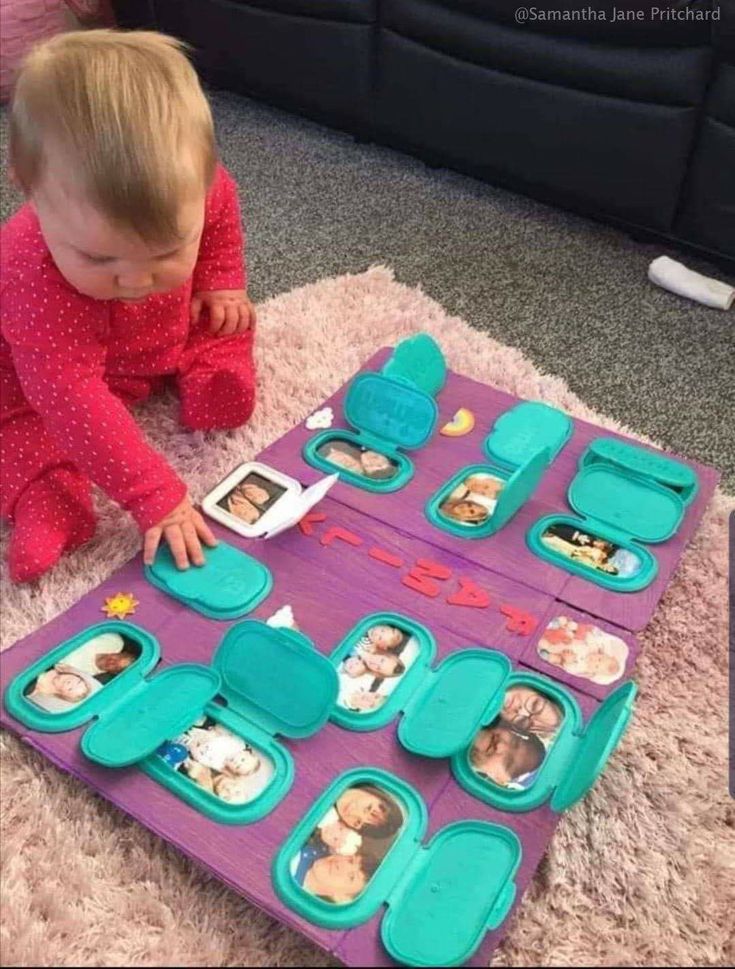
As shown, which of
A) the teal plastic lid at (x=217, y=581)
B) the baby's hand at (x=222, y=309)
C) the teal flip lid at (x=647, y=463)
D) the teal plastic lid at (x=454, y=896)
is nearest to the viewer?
the teal plastic lid at (x=454, y=896)

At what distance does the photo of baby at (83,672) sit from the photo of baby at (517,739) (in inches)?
11.3

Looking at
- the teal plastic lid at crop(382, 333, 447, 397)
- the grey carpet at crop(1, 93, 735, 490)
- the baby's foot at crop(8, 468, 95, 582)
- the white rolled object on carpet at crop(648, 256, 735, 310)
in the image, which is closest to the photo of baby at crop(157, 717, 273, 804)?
the baby's foot at crop(8, 468, 95, 582)

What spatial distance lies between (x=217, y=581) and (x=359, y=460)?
0.21 m

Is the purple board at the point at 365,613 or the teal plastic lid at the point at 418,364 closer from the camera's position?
the purple board at the point at 365,613

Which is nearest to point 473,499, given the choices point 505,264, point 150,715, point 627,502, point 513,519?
point 513,519

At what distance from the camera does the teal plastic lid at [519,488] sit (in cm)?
87

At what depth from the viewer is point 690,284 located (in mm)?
1273

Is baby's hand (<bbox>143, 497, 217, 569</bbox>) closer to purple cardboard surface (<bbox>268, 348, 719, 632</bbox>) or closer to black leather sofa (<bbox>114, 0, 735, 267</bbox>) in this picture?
purple cardboard surface (<bbox>268, 348, 719, 632</bbox>)

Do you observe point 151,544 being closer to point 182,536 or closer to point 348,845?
point 182,536

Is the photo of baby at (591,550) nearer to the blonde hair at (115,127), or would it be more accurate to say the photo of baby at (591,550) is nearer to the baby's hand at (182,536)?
the baby's hand at (182,536)

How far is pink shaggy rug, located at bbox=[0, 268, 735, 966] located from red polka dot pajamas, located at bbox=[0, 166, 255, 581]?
0.05 metres

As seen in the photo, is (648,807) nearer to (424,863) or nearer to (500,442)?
(424,863)

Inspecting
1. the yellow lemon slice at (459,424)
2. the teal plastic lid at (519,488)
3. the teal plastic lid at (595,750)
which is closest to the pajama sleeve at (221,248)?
the yellow lemon slice at (459,424)

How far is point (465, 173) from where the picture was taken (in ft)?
4.92
